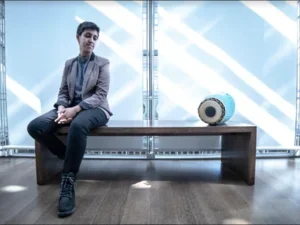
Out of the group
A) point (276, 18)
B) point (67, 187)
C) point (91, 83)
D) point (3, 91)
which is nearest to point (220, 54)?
point (276, 18)

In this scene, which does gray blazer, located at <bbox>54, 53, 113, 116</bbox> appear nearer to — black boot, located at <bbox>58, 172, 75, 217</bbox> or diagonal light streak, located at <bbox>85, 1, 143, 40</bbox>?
black boot, located at <bbox>58, 172, 75, 217</bbox>

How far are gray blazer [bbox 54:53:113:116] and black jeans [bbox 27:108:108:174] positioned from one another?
8 cm

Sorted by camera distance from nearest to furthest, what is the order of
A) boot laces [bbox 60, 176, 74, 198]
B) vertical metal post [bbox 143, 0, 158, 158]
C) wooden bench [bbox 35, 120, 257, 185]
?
boot laces [bbox 60, 176, 74, 198] → wooden bench [bbox 35, 120, 257, 185] → vertical metal post [bbox 143, 0, 158, 158]

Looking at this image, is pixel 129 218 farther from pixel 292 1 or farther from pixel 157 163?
pixel 292 1

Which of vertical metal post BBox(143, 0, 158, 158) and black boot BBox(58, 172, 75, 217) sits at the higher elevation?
vertical metal post BBox(143, 0, 158, 158)

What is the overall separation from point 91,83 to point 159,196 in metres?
0.85

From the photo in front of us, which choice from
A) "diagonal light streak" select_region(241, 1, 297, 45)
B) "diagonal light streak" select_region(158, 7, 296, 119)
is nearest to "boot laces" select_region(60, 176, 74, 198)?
"diagonal light streak" select_region(158, 7, 296, 119)

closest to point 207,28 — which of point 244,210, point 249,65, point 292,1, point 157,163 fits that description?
point 249,65

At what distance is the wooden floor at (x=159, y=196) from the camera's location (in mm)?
1067

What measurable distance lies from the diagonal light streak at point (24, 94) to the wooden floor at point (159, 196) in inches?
23.0

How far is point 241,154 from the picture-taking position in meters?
1.65

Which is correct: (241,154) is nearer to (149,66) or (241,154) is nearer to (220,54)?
(220,54)

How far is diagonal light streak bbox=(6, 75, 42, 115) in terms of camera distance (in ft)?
7.34

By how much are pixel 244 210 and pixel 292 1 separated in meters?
2.09
